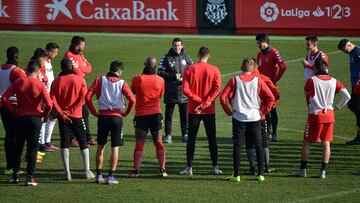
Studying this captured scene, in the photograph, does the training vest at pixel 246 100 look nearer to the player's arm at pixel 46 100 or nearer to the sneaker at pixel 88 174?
the sneaker at pixel 88 174

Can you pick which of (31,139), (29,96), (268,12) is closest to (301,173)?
(31,139)

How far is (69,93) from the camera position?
49.1 ft

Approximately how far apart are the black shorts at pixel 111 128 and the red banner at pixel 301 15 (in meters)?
21.0

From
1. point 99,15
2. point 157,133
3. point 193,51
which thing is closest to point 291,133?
point 157,133

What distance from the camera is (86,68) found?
17891 millimetres

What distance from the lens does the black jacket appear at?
61.9 feet

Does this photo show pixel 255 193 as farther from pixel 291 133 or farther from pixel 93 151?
pixel 291 133

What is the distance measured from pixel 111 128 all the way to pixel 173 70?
441 centimetres

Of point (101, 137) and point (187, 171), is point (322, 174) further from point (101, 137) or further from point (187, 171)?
point (101, 137)

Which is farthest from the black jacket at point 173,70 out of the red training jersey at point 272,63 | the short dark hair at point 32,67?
the short dark hair at point 32,67

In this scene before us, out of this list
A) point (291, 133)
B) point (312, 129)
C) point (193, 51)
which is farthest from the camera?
point (193, 51)

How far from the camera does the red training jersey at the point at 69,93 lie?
1492 centimetres

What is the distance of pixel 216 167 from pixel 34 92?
3.56m

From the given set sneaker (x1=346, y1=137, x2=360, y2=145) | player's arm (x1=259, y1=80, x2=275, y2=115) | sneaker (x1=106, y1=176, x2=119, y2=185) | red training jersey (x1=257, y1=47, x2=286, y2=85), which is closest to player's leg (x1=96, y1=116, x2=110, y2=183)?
sneaker (x1=106, y1=176, x2=119, y2=185)
